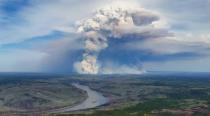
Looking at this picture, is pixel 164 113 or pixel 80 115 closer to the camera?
pixel 80 115

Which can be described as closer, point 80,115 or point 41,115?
point 80,115

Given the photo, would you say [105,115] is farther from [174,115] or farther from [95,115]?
[174,115]

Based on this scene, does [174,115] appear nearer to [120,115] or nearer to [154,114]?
[154,114]

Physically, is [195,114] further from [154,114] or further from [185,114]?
[154,114]

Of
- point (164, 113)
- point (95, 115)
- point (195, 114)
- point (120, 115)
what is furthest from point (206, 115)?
point (95, 115)

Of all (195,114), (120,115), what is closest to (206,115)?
(195,114)

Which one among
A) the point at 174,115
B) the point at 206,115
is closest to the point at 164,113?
the point at 174,115

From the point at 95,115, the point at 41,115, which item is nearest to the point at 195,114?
the point at 95,115
